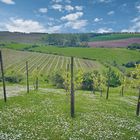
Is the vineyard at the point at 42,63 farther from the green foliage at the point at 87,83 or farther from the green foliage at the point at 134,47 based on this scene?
the green foliage at the point at 134,47

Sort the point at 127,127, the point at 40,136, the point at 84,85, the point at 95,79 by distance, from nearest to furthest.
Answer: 1. the point at 40,136
2. the point at 127,127
3. the point at 95,79
4. the point at 84,85

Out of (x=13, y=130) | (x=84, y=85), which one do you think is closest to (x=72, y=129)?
(x=13, y=130)

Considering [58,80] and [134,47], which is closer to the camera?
[58,80]

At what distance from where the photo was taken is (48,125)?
34.9 meters

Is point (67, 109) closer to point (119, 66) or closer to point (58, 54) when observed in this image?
point (119, 66)

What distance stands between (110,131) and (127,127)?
12.7 ft

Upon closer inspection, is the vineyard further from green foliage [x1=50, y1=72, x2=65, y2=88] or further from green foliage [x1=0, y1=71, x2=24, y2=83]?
green foliage [x1=50, y1=72, x2=65, y2=88]

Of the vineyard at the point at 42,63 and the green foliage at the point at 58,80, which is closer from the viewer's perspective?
the green foliage at the point at 58,80

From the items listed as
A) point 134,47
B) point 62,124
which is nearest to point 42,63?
point 134,47

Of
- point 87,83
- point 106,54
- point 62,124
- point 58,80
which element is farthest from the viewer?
point 106,54

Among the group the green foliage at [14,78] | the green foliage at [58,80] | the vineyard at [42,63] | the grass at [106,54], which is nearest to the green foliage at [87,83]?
the green foliage at [58,80]

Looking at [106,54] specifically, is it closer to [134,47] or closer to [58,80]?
[134,47]

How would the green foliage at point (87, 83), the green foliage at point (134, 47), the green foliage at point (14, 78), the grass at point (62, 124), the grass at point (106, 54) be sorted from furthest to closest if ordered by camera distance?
the green foliage at point (134, 47) < the grass at point (106, 54) < the green foliage at point (14, 78) < the green foliage at point (87, 83) < the grass at point (62, 124)

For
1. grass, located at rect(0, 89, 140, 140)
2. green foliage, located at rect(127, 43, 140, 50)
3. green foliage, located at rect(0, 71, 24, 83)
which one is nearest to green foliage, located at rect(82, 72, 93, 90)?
green foliage, located at rect(0, 71, 24, 83)
